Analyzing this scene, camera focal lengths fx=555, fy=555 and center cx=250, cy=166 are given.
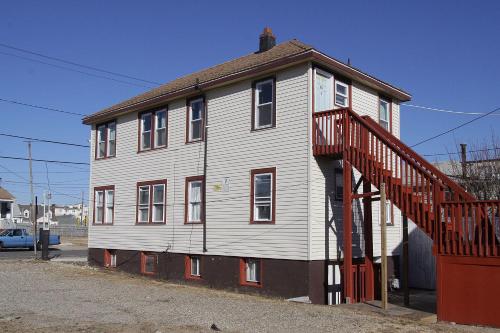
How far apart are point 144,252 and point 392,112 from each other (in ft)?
35.2

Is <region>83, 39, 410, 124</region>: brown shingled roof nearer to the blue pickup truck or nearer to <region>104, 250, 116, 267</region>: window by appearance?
<region>104, 250, 116, 267</region>: window

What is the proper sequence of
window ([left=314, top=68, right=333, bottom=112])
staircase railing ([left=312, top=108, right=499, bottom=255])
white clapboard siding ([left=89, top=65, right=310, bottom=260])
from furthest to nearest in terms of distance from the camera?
window ([left=314, top=68, right=333, bottom=112])
white clapboard siding ([left=89, top=65, right=310, bottom=260])
staircase railing ([left=312, top=108, right=499, bottom=255])

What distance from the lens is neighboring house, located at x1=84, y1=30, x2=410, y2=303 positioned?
1564cm

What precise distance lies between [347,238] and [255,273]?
3443 millimetres

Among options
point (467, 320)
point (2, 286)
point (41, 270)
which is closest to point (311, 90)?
point (467, 320)

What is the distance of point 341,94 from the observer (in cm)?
1728

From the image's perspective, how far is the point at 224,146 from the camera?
18188 mm

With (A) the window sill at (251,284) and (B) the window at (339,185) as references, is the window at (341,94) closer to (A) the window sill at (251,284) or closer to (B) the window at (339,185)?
(B) the window at (339,185)

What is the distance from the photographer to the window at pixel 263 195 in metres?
16.4

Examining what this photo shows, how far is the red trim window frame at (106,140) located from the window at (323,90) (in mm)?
10804

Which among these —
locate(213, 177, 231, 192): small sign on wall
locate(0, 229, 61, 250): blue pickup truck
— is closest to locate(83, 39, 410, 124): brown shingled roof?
locate(213, 177, 231, 192): small sign on wall

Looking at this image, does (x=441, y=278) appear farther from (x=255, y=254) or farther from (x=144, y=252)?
(x=144, y=252)

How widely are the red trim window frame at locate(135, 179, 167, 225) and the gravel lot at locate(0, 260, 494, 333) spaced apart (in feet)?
10.8

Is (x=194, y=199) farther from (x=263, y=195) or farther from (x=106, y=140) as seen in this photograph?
(x=106, y=140)
